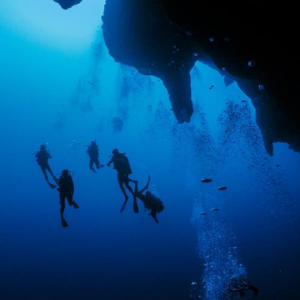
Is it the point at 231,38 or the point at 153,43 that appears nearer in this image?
Answer: the point at 231,38

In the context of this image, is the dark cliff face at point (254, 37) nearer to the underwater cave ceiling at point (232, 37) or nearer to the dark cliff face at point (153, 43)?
the underwater cave ceiling at point (232, 37)

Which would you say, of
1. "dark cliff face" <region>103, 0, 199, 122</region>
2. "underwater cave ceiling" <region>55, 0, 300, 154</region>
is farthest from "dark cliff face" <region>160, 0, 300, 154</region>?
"dark cliff face" <region>103, 0, 199, 122</region>

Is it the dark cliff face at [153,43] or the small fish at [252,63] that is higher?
the dark cliff face at [153,43]

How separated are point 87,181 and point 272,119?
71.3 m

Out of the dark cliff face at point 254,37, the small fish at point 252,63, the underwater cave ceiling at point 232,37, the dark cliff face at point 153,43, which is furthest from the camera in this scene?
the dark cliff face at point 153,43

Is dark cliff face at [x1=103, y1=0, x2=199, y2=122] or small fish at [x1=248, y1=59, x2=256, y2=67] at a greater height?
dark cliff face at [x1=103, y1=0, x2=199, y2=122]

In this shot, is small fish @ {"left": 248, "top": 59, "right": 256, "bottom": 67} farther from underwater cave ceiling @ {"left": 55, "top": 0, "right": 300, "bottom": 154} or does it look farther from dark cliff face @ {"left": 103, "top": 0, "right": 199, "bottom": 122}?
dark cliff face @ {"left": 103, "top": 0, "right": 199, "bottom": 122}

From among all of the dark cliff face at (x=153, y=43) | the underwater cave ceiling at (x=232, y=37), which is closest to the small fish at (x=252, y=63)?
the underwater cave ceiling at (x=232, y=37)

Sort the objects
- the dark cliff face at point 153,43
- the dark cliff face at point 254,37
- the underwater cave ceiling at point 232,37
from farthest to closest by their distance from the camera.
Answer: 1. the dark cliff face at point 153,43
2. the underwater cave ceiling at point 232,37
3. the dark cliff face at point 254,37

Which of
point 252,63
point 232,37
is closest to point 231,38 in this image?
point 232,37

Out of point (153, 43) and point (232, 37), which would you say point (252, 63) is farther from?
point (153, 43)

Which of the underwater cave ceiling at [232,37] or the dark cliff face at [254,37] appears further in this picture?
the underwater cave ceiling at [232,37]

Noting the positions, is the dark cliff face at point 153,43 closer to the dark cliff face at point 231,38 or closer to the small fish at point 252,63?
the dark cliff face at point 231,38

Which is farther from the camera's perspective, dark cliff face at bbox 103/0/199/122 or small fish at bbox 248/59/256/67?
dark cliff face at bbox 103/0/199/122
